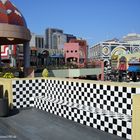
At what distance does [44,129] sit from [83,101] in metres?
1.38

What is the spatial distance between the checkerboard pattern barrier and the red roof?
5.08 m

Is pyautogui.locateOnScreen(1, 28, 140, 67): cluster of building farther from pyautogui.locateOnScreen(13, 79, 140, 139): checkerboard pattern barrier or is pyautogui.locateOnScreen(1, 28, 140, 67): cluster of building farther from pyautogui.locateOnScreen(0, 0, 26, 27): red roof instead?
pyautogui.locateOnScreen(13, 79, 140, 139): checkerboard pattern barrier

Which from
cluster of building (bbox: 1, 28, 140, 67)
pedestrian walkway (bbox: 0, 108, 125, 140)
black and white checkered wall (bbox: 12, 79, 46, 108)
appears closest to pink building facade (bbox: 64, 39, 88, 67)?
cluster of building (bbox: 1, 28, 140, 67)

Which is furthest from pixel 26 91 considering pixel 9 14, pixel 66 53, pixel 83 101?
pixel 66 53

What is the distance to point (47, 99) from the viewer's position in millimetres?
8750

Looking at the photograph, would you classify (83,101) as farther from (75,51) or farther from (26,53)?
(75,51)

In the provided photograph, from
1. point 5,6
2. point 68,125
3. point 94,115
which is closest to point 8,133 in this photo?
point 68,125

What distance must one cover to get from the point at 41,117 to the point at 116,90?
116 inches

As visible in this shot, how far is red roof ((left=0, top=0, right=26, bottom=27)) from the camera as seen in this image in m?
13.0

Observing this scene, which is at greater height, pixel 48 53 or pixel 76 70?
pixel 48 53

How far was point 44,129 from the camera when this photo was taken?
6.64 m

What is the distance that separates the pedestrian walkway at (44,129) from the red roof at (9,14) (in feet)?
20.6

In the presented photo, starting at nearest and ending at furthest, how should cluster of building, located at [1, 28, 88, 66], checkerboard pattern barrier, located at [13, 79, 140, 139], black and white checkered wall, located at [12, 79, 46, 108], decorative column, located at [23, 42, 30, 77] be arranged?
checkerboard pattern barrier, located at [13, 79, 140, 139]
black and white checkered wall, located at [12, 79, 46, 108]
decorative column, located at [23, 42, 30, 77]
cluster of building, located at [1, 28, 88, 66]

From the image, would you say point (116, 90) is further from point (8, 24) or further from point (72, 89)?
point (8, 24)
